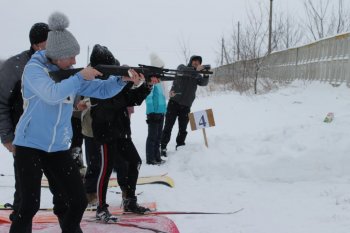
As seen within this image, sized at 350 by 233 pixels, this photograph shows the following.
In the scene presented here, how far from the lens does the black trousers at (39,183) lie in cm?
274

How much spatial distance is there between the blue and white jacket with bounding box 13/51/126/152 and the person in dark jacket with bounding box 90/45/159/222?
1.03 meters

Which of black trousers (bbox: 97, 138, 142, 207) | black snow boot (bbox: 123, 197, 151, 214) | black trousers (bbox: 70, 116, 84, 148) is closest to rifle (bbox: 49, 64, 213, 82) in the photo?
black trousers (bbox: 97, 138, 142, 207)

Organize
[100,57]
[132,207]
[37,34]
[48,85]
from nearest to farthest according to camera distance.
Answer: [48,85] → [37,34] → [100,57] → [132,207]

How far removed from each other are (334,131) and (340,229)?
9.75 ft

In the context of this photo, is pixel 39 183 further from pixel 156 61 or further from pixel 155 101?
pixel 155 101

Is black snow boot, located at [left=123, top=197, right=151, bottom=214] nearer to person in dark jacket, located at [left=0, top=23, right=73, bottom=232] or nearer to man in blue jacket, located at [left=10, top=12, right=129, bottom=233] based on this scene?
person in dark jacket, located at [left=0, top=23, right=73, bottom=232]

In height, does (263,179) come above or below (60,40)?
below

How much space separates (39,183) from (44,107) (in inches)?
20.6

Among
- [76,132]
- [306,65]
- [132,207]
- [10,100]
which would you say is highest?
[306,65]

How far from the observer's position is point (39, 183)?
2.80 metres

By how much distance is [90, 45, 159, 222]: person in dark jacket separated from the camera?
12.7 feet

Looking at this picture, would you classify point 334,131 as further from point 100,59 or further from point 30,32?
point 30,32

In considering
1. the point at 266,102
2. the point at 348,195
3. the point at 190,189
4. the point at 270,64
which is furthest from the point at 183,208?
the point at 270,64

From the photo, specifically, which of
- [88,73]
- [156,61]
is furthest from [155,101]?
[88,73]
